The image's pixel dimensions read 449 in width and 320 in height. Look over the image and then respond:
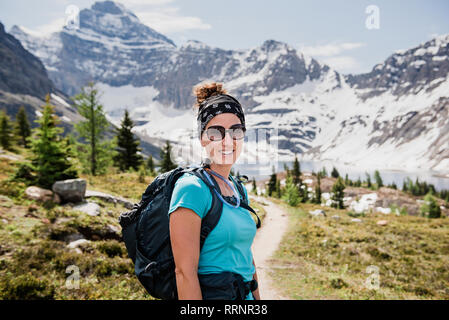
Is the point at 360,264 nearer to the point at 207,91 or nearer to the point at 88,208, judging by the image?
the point at 88,208

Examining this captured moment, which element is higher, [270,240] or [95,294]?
[95,294]

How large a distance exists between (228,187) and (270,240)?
1704 cm

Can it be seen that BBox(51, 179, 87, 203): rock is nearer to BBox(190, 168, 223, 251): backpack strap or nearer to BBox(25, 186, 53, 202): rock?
BBox(25, 186, 53, 202): rock

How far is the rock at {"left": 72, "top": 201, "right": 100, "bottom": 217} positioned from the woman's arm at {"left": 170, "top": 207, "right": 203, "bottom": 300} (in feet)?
37.4

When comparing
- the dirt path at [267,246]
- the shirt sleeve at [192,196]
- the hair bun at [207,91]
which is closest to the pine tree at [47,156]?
the dirt path at [267,246]

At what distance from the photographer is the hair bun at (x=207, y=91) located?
9.16 ft

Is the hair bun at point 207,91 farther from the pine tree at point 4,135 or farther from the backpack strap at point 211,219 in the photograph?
the pine tree at point 4,135

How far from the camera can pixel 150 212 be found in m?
2.26

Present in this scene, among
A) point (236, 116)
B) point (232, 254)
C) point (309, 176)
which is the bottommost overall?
point (309, 176)

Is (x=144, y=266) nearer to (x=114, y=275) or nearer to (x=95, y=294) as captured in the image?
(x=95, y=294)

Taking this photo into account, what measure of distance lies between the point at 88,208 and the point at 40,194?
2204 millimetres

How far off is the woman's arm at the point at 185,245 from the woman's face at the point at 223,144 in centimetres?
65

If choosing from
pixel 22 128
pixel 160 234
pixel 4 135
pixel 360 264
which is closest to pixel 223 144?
pixel 160 234

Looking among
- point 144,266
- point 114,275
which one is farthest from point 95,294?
point 144,266
